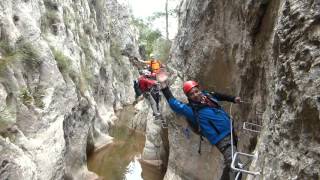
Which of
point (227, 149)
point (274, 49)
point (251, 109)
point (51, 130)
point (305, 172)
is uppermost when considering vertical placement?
point (274, 49)

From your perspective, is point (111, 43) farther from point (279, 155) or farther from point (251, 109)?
point (279, 155)

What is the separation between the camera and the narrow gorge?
451 cm

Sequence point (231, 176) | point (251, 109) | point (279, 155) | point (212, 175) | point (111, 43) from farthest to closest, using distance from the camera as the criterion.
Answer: point (111, 43) → point (212, 175) → point (251, 109) → point (231, 176) → point (279, 155)

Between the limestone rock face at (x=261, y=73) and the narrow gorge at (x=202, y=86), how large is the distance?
15 millimetres

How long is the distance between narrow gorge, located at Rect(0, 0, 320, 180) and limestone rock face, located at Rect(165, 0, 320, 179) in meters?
0.01

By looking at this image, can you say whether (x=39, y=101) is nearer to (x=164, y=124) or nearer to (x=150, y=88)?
(x=150, y=88)

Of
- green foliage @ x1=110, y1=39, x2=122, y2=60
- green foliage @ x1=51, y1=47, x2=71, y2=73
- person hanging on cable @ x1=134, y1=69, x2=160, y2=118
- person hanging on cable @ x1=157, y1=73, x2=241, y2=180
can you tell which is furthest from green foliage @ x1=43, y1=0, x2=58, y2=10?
green foliage @ x1=110, y1=39, x2=122, y2=60

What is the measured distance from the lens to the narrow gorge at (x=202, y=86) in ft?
14.8

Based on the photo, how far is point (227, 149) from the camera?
802cm

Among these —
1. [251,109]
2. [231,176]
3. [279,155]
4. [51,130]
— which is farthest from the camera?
[51,130]

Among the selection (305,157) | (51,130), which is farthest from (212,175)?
(305,157)

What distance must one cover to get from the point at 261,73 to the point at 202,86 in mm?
4011

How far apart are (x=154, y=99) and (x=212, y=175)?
3960 mm

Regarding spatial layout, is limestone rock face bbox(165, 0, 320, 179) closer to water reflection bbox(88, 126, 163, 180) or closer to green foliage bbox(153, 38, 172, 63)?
water reflection bbox(88, 126, 163, 180)
